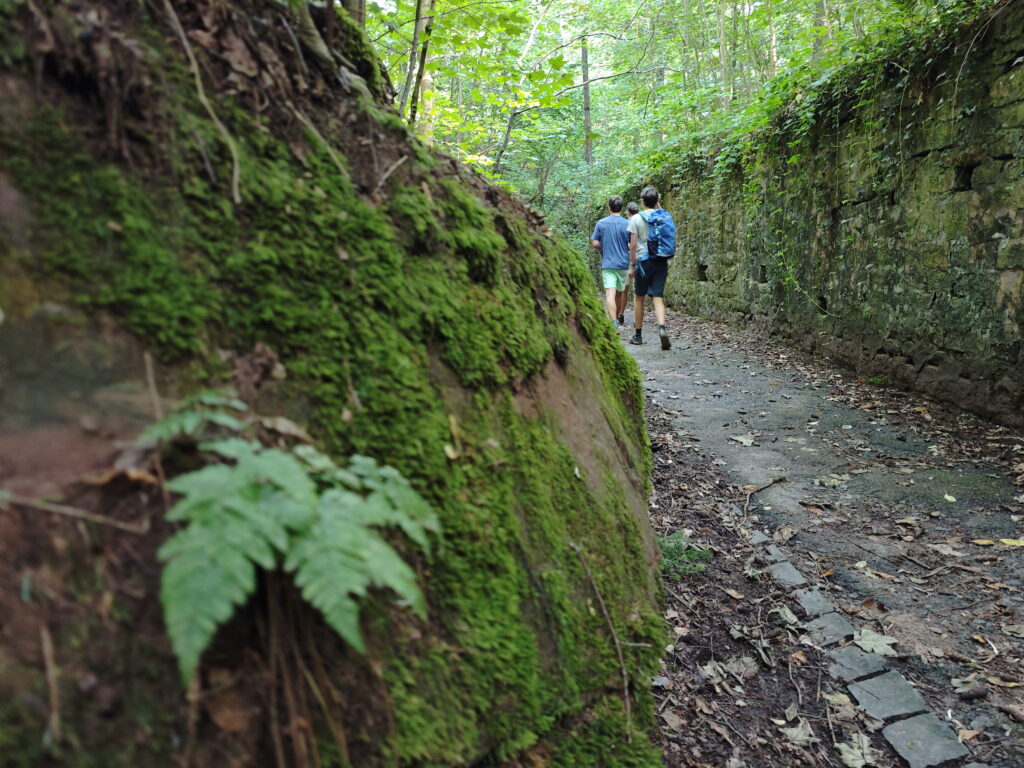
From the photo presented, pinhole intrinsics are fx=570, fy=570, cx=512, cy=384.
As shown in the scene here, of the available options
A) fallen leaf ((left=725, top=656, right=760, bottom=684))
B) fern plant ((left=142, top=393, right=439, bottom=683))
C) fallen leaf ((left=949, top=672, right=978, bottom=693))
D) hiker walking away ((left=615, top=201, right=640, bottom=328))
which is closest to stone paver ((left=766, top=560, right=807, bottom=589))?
fallen leaf ((left=725, top=656, right=760, bottom=684))

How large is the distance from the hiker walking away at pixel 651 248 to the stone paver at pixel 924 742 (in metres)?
7.42

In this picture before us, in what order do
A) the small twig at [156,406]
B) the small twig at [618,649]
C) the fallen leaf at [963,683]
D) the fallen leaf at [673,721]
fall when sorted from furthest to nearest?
the fallen leaf at [963,683]
the fallen leaf at [673,721]
the small twig at [618,649]
the small twig at [156,406]

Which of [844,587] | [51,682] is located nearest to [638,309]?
[844,587]

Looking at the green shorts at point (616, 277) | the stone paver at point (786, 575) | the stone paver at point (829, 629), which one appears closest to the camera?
the stone paver at point (829, 629)

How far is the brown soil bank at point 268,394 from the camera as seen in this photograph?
1018 millimetres

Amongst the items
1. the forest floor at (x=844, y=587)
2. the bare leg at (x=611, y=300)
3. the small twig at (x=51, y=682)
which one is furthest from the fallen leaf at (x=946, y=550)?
the bare leg at (x=611, y=300)

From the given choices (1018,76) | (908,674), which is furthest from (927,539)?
(1018,76)

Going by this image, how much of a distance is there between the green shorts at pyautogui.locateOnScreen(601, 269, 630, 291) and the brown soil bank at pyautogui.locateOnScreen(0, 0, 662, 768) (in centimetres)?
749

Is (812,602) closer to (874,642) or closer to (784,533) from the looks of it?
(874,642)

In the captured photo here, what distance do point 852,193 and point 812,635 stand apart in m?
6.24

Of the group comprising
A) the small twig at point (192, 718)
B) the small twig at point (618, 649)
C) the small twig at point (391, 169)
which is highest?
the small twig at point (391, 169)

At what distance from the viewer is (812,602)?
10.8ft

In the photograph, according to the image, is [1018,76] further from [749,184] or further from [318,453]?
[318,453]

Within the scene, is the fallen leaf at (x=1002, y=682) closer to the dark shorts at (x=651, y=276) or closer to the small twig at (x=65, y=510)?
the small twig at (x=65, y=510)
